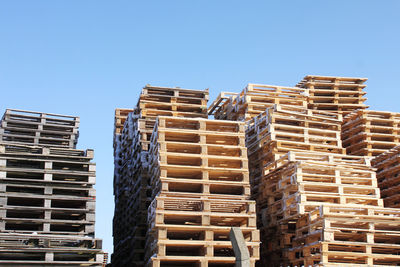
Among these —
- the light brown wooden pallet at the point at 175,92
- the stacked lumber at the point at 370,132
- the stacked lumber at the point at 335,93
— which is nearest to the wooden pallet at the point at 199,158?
the light brown wooden pallet at the point at 175,92

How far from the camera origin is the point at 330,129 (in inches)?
560

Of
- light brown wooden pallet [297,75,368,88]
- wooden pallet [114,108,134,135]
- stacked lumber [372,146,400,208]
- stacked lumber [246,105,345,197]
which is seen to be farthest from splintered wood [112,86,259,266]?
light brown wooden pallet [297,75,368,88]

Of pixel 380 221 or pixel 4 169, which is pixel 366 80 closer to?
pixel 380 221

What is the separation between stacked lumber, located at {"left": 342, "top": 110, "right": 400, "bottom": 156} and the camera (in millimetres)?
14875

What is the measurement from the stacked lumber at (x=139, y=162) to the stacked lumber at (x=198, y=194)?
1.07 metres

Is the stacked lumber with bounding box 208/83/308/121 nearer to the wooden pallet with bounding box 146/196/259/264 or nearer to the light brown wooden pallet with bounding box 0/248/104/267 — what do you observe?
the wooden pallet with bounding box 146/196/259/264

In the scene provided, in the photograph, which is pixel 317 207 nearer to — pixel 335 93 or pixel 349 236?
pixel 349 236

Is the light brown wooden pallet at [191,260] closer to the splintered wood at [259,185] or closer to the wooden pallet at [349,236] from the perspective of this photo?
the splintered wood at [259,185]

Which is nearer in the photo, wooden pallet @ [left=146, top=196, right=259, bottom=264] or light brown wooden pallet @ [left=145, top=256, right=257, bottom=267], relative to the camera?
light brown wooden pallet @ [left=145, top=256, right=257, bottom=267]

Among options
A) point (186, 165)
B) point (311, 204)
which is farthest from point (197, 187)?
point (311, 204)

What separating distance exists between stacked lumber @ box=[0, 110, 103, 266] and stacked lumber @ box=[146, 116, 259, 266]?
4.36 ft

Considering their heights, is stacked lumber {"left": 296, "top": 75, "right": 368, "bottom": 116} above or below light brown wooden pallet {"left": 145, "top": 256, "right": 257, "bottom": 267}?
above

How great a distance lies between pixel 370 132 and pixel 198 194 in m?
6.69

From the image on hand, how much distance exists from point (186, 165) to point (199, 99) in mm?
3576
